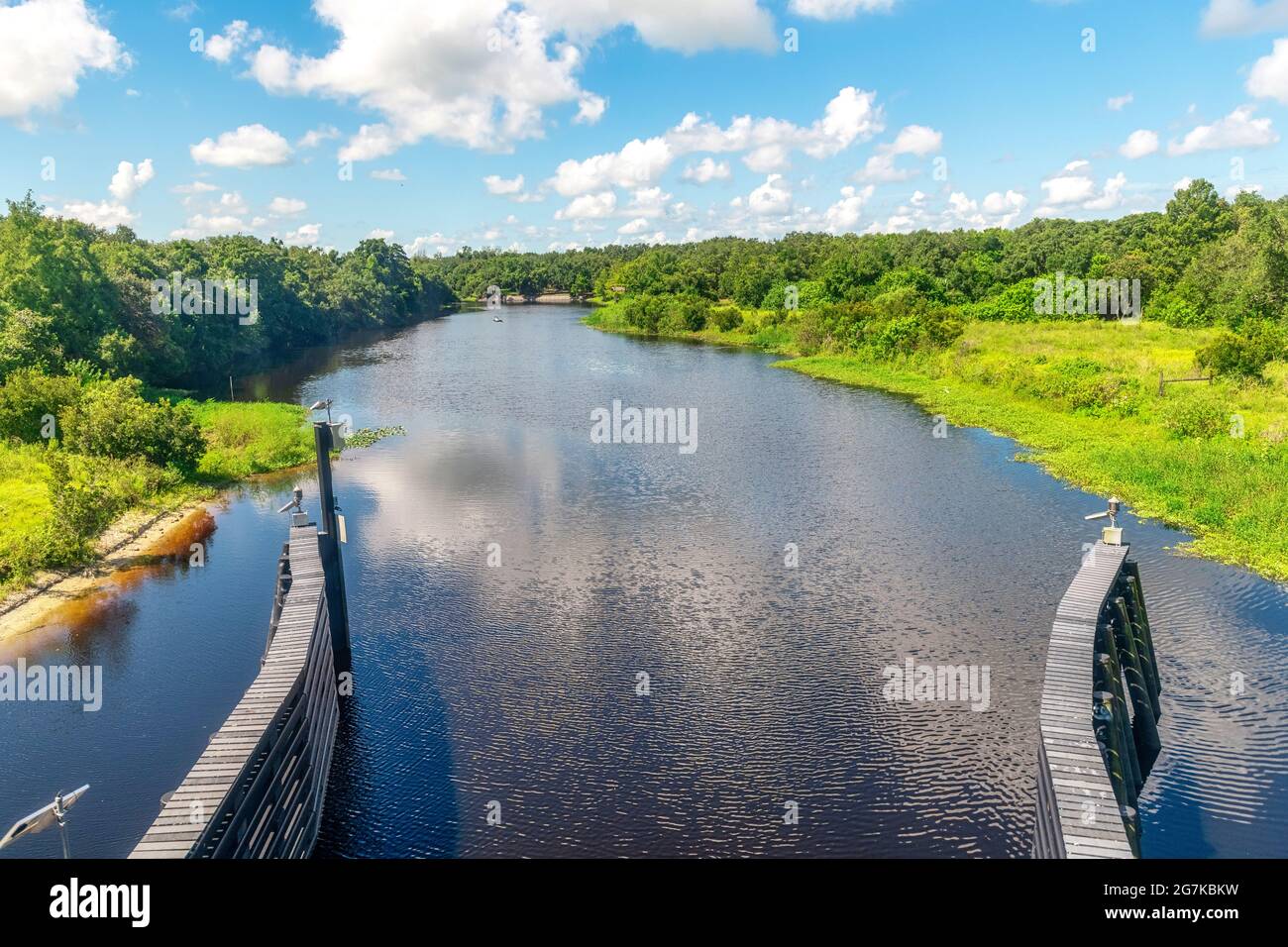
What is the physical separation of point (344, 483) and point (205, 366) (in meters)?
38.4

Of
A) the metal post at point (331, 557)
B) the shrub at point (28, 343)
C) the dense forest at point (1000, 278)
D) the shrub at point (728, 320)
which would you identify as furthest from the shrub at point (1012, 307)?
the metal post at point (331, 557)

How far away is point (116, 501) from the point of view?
31.2m

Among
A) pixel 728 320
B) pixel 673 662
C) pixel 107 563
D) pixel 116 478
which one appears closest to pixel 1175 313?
pixel 728 320

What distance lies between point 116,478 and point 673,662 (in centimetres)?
2387

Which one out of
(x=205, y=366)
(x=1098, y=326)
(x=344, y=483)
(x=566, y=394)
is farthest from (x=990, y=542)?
(x=205, y=366)

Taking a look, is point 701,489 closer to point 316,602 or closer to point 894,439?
point 894,439

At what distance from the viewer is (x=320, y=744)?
15.8 metres

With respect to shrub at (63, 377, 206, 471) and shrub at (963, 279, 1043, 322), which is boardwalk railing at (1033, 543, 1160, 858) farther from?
shrub at (963, 279, 1043, 322)

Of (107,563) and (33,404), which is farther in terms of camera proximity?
(33,404)

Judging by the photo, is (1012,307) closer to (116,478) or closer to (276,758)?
(116,478)

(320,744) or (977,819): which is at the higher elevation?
(320,744)

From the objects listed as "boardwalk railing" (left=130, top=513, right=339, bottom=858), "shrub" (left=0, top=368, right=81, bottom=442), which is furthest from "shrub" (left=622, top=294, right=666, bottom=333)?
"boardwalk railing" (left=130, top=513, right=339, bottom=858)

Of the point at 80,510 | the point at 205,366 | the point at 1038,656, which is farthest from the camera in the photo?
the point at 205,366

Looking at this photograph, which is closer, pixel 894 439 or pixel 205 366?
pixel 894 439
